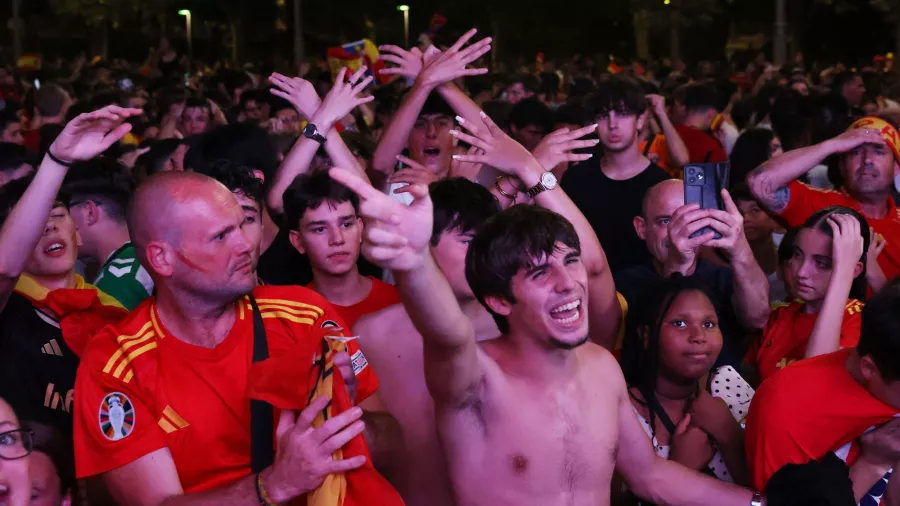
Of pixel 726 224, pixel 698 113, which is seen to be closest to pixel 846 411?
pixel 726 224

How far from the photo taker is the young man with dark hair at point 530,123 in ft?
24.3

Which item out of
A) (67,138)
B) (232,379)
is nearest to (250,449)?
(232,379)

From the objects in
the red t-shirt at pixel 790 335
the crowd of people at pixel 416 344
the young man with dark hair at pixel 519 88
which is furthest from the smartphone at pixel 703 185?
the young man with dark hair at pixel 519 88

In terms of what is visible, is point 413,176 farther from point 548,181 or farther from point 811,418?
point 811,418

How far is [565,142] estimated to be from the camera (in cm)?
448

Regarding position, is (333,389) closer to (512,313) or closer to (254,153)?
(512,313)

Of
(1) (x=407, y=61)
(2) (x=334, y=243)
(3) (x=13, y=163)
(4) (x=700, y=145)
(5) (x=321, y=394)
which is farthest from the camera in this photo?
(4) (x=700, y=145)

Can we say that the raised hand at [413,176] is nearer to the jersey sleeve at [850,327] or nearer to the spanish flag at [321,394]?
the spanish flag at [321,394]

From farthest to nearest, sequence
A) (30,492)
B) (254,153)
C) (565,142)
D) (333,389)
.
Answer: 1. (254,153)
2. (565,142)
3. (333,389)
4. (30,492)

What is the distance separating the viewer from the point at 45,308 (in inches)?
157

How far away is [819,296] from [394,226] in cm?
258

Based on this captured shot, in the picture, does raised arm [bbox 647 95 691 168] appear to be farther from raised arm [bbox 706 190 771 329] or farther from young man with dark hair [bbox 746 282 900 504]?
young man with dark hair [bbox 746 282 900 504]

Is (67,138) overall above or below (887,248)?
above

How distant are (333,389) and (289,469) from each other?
0.28 metres
